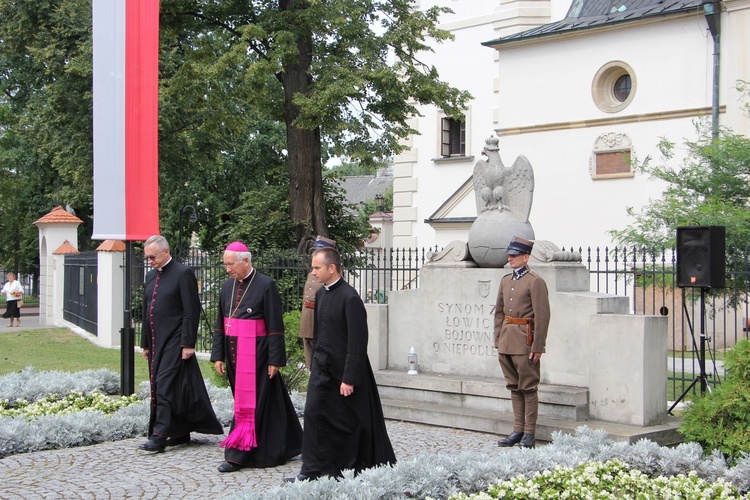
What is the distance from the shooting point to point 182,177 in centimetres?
3212

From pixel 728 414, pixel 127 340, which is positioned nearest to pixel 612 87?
pixel 127 340

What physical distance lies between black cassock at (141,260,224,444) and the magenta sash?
0.75 meters

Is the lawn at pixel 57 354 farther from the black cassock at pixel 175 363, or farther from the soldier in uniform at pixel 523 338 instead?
the soldier in uniform at pixel 523 338

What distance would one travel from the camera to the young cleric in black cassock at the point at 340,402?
718cm

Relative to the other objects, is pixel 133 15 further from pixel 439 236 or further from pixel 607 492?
pixel 439 236

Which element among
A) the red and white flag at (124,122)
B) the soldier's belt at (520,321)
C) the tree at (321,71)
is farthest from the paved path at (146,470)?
the tree at (321,71)

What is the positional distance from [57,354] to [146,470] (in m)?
12.0

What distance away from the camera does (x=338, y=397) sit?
23.8 feet

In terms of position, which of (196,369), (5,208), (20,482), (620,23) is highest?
(620,23)

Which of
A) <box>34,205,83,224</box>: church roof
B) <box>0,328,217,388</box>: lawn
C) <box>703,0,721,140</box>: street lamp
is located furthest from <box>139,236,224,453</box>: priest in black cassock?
<box>34,205,83,224</box>: church roof

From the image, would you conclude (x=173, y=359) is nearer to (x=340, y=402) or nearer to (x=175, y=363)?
(x=175, y=363)

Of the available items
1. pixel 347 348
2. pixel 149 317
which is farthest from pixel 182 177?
pixel 347 348

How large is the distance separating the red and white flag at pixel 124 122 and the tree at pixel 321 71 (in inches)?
261

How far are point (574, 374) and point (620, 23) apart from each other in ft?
46.1
